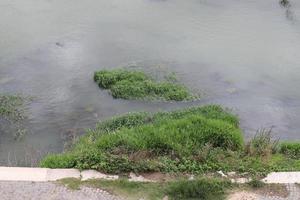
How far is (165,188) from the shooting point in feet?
25.7

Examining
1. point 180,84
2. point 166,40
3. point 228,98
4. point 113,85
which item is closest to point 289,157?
point 228,98

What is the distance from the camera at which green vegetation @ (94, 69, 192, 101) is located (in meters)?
10.9

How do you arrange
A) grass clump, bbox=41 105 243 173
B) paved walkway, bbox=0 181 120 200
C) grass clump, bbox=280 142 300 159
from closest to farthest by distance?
paved walkway, bbox=0 181 120 200 → grass clump, bbox=41 105 243 173 → grass clump, bbox=280 142 300 159

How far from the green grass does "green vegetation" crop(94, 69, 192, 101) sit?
1700mm

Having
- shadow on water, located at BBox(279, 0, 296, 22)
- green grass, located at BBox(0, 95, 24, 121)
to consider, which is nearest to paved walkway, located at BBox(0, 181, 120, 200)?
green grass, located at BBox(0, 95, 24, 121)

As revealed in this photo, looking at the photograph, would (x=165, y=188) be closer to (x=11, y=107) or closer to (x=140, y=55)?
(x=11, y=107)

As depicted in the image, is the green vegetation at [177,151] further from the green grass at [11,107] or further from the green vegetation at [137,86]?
the green grass at [11,107]

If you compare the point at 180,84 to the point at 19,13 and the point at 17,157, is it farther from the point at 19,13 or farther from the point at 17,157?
the point at 19,13

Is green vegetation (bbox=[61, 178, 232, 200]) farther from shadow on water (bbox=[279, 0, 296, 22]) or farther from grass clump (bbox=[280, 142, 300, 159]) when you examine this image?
shadow on water (bbox=[279, 0, 296, 22])

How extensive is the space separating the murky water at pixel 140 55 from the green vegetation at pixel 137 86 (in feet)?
0.62

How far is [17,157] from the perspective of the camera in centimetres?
924

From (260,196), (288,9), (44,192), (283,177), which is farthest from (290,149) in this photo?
(288,9)

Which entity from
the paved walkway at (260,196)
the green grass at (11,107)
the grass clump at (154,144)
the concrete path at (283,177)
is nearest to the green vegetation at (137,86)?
the grass clump at (154,144)

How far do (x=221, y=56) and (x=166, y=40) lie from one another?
1378 millimetres
